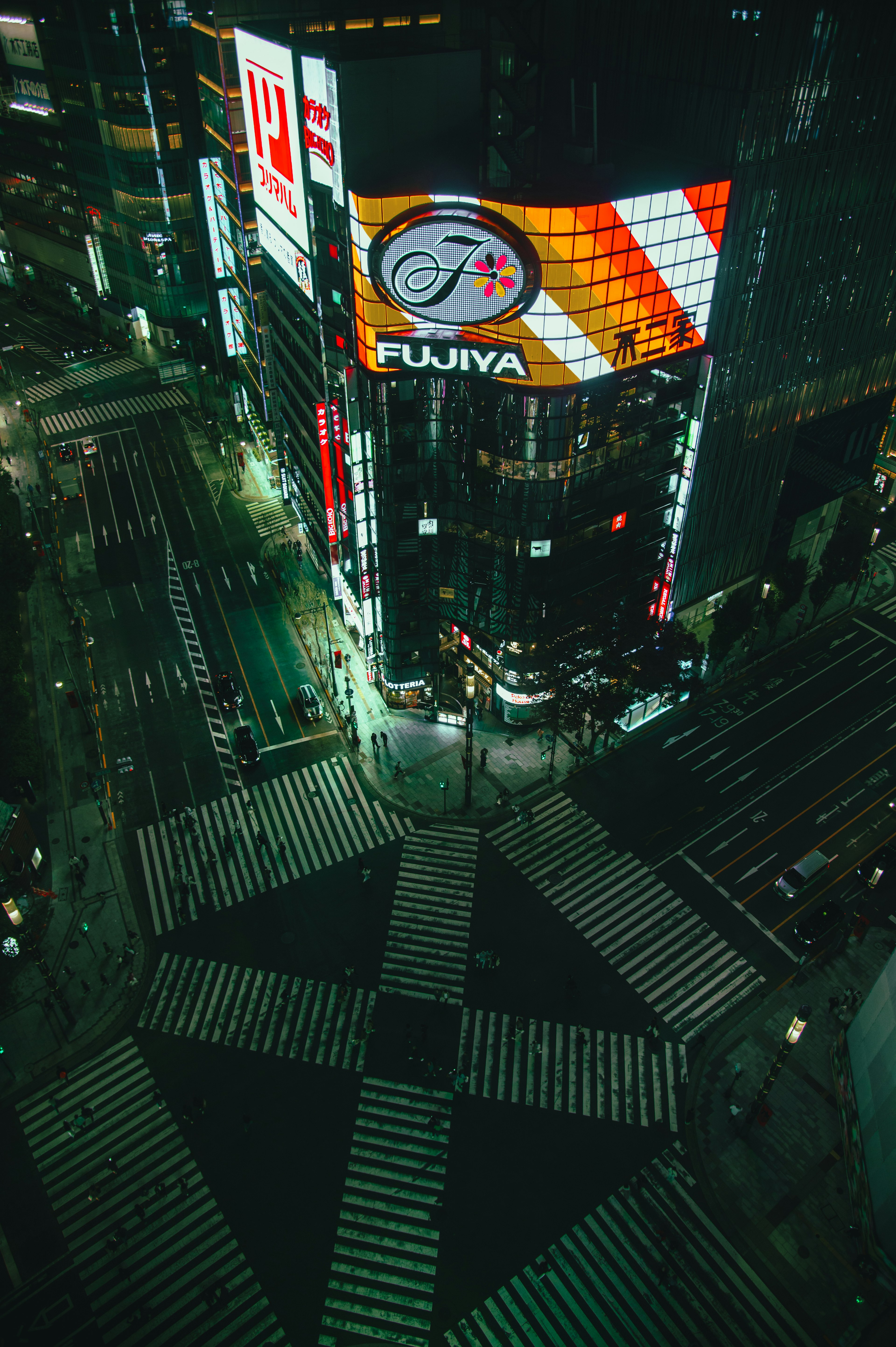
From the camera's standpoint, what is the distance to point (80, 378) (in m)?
121

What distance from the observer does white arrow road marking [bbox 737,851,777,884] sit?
5794 cm

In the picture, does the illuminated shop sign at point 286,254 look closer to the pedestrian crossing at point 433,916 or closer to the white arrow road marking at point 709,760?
the pedestrian crossing at point 433,916

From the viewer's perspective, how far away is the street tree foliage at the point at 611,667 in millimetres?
62125

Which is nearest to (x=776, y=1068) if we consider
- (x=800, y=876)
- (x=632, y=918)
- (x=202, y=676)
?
(x=632, y=918)

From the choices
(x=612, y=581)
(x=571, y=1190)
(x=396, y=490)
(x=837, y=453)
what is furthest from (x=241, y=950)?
(x=837, y=453)

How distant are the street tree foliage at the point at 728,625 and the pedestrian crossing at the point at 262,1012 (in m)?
39.3

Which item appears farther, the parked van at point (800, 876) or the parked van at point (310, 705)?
the parked van at point (310, 705)

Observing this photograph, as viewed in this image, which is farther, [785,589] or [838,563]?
[838,563]

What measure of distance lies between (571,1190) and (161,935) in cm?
2901

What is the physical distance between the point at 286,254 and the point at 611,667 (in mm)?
42026

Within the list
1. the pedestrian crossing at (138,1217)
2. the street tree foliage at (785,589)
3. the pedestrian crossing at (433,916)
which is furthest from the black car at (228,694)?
the street tree foliage at (785,589)

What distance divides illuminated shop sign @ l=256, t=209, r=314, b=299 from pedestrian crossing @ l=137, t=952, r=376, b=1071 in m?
48.0

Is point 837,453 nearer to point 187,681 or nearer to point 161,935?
point 187,681

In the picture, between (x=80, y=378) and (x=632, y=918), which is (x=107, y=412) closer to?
(x=80, y=378)
